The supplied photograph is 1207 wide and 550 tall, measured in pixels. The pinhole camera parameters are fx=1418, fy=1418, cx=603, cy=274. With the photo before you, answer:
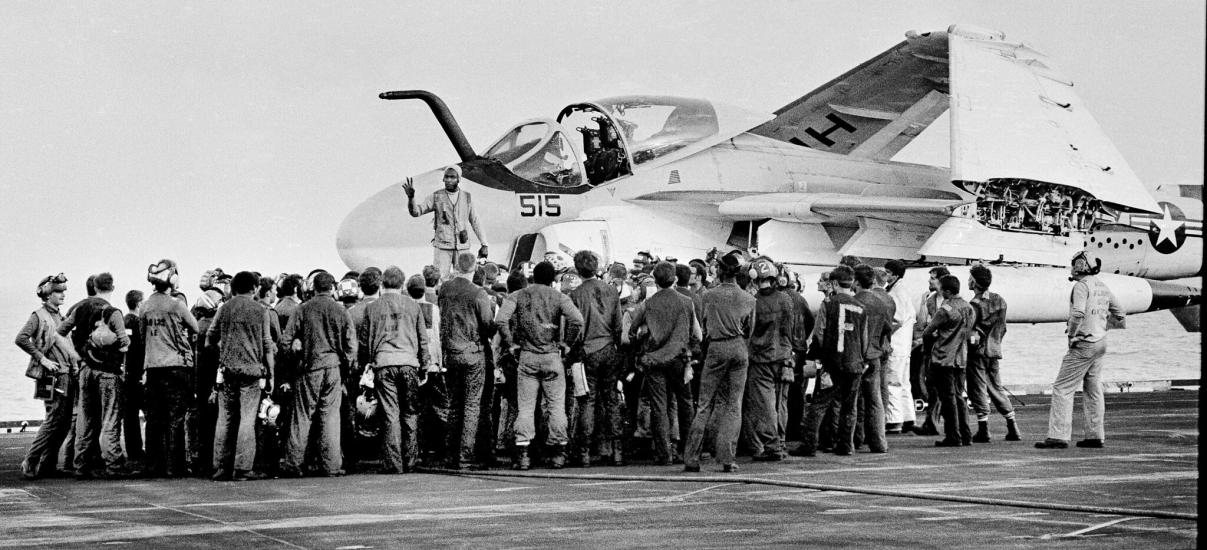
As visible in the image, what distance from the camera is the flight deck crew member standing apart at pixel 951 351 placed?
38.9ft

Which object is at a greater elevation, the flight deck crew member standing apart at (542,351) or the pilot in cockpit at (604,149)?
the pilot in cockpit at (604,149)

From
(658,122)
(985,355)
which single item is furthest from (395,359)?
(658,122)

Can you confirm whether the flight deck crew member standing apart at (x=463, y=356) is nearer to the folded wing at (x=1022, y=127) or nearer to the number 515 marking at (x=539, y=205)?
the number 515 marking at (x=539, y=205)

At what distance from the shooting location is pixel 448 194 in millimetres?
14570

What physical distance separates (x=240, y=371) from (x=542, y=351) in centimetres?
218

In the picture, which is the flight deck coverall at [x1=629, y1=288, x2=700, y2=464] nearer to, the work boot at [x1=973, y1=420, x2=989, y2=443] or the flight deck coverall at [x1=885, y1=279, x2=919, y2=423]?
the flight deck coverall at [x1=885, y1=279, x2=919, y2=423]

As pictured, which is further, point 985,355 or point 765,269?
point 985,355

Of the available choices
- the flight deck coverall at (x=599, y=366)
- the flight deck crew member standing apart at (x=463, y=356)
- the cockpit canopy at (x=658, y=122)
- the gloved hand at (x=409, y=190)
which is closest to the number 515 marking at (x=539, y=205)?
the cockpit canopy at (x=658, y=122)

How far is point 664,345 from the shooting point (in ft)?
34.0

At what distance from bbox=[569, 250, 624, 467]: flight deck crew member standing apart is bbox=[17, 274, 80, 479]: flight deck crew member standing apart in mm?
3779

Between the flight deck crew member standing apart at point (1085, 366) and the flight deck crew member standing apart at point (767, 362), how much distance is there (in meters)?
2.38

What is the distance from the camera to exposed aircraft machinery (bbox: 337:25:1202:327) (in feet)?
53.1

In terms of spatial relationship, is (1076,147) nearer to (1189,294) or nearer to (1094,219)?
(1094,219)

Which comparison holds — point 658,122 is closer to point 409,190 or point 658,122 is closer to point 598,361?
point 409,190
